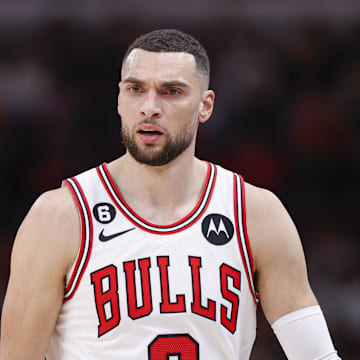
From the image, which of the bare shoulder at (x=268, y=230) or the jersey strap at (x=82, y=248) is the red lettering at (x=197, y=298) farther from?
the jersey strap at (x=82, y=248)

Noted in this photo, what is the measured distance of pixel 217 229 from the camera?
3.07 meters

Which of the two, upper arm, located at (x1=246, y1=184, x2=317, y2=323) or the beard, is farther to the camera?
upper arm, located at (x1=246, y1=184, x2=317, y2=323)

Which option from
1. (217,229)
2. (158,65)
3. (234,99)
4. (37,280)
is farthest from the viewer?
(234,99)

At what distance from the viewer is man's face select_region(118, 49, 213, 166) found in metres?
2.92

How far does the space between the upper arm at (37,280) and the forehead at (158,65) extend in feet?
1.96

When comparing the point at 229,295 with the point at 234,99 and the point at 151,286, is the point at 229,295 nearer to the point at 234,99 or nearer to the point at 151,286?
the point at 151,286

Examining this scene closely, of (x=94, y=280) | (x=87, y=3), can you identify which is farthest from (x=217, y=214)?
(x=87, y=3)

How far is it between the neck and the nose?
24cm

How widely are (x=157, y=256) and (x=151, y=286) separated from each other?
0.11 meters

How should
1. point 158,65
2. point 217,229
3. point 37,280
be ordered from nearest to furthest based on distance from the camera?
point 37,280 < point 158,65 < point 217,229

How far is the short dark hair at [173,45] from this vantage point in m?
3.01

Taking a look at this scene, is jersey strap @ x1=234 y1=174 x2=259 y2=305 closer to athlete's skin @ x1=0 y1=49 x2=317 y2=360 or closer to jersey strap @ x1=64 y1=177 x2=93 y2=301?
athlete's skin @ x1=0 y1=49 x2=317 y2=360

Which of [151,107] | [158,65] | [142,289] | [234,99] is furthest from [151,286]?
[234,99]

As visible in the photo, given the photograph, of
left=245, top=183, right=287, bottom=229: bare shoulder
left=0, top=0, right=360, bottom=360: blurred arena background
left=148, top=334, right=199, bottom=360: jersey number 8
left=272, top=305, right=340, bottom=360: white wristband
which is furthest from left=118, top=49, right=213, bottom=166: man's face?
left=0, top=0, right=360, bottom=360: blurred arena background
